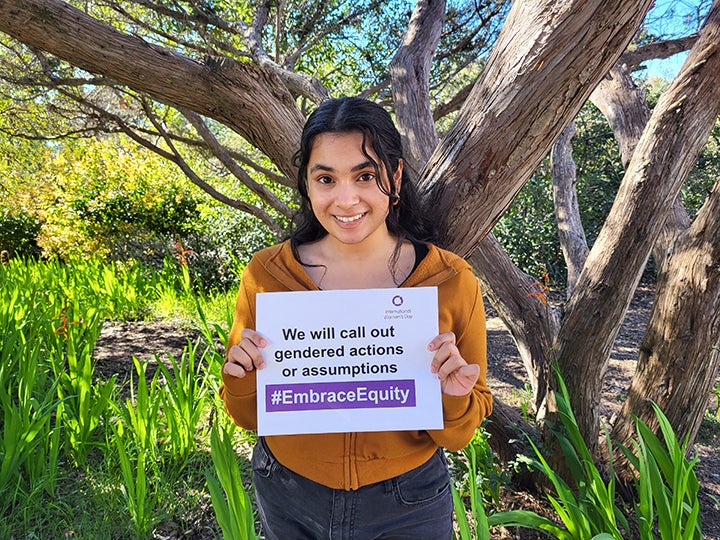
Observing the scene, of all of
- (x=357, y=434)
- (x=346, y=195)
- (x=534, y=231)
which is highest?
(x=534, y=231)

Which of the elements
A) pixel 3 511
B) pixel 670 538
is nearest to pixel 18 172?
pixel 3 511

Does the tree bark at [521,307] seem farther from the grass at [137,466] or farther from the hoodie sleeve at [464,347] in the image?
the hoodie sleeve at [464,347]

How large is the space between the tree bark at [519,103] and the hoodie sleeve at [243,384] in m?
0.60

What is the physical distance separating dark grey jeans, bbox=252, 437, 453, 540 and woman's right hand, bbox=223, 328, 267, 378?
26cm

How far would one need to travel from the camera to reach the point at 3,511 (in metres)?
1.96

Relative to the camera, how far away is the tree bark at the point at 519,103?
1276 mm

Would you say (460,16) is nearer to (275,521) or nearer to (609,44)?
(609,44)

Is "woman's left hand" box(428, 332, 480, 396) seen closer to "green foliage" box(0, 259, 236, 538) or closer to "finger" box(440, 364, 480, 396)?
"finger" box(440, 364, 480, 396)

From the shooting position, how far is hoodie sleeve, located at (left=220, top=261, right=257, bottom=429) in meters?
1.10

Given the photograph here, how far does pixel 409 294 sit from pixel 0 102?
5.53 meters

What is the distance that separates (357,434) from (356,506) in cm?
16

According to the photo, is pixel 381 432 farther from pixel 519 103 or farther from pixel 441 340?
pixel 519 103

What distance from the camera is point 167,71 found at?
167 cm

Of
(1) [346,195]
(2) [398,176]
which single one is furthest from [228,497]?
(2) [398,176]
